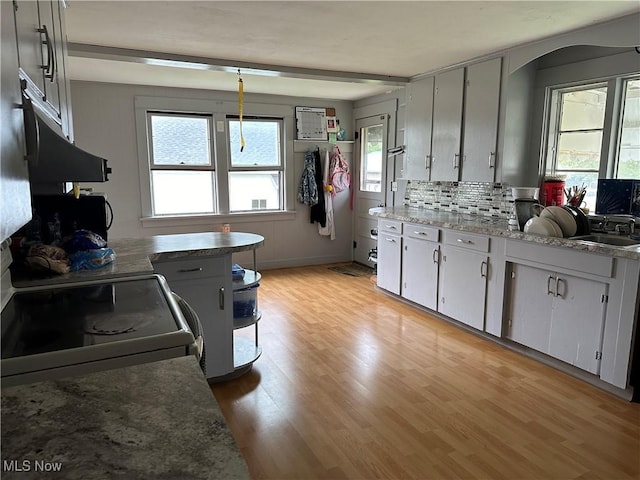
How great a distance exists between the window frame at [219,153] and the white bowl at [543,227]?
3403 mm

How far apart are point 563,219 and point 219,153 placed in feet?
12.7

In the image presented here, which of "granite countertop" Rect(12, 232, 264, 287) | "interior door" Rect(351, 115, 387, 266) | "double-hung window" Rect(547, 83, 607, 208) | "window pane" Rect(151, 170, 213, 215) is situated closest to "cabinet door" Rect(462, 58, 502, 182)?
"double-hung window" Rect(547, 83, 607, 208)

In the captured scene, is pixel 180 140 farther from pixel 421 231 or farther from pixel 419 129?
pixel 421 231

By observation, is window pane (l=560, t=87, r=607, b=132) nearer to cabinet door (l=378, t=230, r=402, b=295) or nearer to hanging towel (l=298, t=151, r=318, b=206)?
cabinet door (l=378, t=230, r=402, b=295)

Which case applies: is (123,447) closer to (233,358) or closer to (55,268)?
(55,268)

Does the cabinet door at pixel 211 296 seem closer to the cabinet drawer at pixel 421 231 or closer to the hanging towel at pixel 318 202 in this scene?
the cabinet drawer at pixel 421 231

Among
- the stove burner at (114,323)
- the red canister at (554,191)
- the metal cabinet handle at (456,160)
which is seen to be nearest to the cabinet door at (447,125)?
the metal cabinet handle at (456,160)

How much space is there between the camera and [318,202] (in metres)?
5.83

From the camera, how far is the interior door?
5500 millimetres

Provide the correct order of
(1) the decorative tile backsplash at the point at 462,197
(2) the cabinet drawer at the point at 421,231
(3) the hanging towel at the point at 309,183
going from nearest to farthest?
1. (2) the cabinet drawer at the point at 421,231
2. (1) the decorative tile backsplash at the point at 462,197
3. (3) the hanging towel at the point at 309,183

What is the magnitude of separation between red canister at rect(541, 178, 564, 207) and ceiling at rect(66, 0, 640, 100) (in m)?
1.11

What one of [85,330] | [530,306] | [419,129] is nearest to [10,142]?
[85,330]

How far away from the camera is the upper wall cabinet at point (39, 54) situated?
0.97m

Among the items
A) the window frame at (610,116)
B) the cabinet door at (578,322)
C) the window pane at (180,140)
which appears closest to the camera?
the cabinet door at (578,322)
